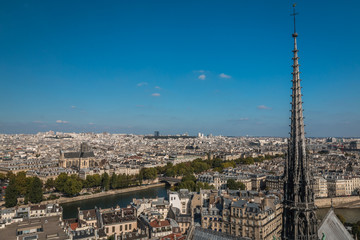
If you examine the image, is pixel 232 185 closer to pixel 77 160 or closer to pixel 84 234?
pixel 84 234

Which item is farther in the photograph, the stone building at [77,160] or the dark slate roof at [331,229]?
the stone building at [77,160]

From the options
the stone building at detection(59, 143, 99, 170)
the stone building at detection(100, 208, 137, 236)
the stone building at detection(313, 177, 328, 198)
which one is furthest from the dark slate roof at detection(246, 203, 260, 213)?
the stone building at detection(59, 143, 99, 170)

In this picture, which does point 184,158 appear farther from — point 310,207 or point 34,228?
point 310,207

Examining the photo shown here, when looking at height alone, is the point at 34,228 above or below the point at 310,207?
below

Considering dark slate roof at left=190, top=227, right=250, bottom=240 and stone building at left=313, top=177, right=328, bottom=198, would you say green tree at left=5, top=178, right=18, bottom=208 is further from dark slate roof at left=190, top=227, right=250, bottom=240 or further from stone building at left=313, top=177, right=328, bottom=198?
stone building at left=313, top=177, right=328, bottom=198

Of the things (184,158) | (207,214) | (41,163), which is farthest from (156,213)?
(184,158)

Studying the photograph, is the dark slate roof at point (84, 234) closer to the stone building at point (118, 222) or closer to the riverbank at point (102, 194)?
the stone building at point (118, 222)

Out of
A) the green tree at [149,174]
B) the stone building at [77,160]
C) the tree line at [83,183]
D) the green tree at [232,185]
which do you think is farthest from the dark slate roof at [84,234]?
the stone building at [77,160]
